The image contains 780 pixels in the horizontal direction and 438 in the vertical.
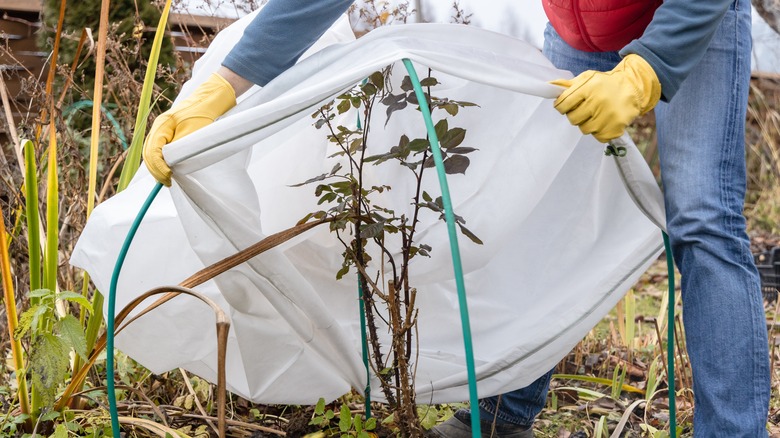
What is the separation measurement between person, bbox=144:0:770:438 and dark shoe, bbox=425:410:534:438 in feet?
1.52

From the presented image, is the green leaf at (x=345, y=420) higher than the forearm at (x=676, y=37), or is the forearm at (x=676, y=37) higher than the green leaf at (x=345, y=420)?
the forearm at (x=676, y=37)

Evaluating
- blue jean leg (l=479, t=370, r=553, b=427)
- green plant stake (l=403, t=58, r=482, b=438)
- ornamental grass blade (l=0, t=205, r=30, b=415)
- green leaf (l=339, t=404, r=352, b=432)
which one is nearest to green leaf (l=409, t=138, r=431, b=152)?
green plant stake (l=403, t=58, r=482, b=438)

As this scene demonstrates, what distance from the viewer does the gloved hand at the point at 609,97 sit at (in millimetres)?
1141

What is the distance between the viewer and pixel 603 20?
1.41 m

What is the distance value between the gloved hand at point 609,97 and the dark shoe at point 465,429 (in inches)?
30.4

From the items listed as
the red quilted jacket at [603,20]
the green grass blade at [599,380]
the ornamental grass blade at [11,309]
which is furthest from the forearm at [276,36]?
the green grass blade at [599,380]

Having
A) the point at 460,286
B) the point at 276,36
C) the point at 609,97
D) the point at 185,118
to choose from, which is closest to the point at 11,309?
the point at 185,118

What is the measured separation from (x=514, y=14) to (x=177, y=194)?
36.4 feet

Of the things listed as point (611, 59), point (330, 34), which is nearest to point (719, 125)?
point (611, 59)

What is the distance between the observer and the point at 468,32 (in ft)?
4.22

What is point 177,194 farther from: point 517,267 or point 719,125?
point 719,125

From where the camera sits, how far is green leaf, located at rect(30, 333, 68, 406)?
4.59 ft

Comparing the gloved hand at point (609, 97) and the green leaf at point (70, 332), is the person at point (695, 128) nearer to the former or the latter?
the gloved hand at point (609, 97)

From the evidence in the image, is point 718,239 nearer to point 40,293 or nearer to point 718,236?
point 718,236
